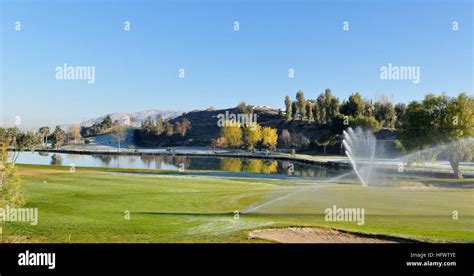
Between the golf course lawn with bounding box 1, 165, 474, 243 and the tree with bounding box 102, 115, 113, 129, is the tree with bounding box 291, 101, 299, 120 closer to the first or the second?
the tree with bounding box 102, 115, 113, 129

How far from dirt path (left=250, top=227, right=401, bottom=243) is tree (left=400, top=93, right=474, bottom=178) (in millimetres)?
34992

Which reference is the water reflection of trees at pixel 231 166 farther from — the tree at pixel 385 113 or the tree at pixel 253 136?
the tree at pixel 385 113

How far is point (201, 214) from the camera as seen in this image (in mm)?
18031

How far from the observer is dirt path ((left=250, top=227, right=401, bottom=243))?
13398 mm

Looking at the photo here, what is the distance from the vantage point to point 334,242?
13.2 metres

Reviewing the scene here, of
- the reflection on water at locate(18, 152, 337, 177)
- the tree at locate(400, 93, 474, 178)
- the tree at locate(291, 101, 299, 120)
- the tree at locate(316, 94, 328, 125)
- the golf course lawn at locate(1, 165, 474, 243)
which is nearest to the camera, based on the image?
the golf course lawn at locate(1, 165, 474, 243)

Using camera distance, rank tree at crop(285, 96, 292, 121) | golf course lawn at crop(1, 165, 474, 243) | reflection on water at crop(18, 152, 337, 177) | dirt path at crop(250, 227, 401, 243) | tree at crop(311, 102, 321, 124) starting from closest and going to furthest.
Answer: dirt path at crop(250, 227, 401, 243), golf course lawn at crop(1, 165, 474, 243), reflection on water at crop(18, 152, 337, 177), tree at crop(311, 102, 321, 124), tree at crop(285, 96, 292, 121)

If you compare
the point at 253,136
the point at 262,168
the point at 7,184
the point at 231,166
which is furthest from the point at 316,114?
the point at 7,184

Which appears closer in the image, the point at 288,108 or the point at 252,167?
the point at 252,167

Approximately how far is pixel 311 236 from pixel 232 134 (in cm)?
10151

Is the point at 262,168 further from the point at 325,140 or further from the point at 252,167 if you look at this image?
the point at 325,140

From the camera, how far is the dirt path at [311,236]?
13.4m

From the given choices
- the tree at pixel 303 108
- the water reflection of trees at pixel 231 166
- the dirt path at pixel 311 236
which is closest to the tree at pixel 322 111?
the tree at pixel 303 108

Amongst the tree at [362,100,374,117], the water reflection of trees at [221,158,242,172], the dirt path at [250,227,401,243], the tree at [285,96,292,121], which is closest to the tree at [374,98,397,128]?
the tree at [362,100,374,117]
